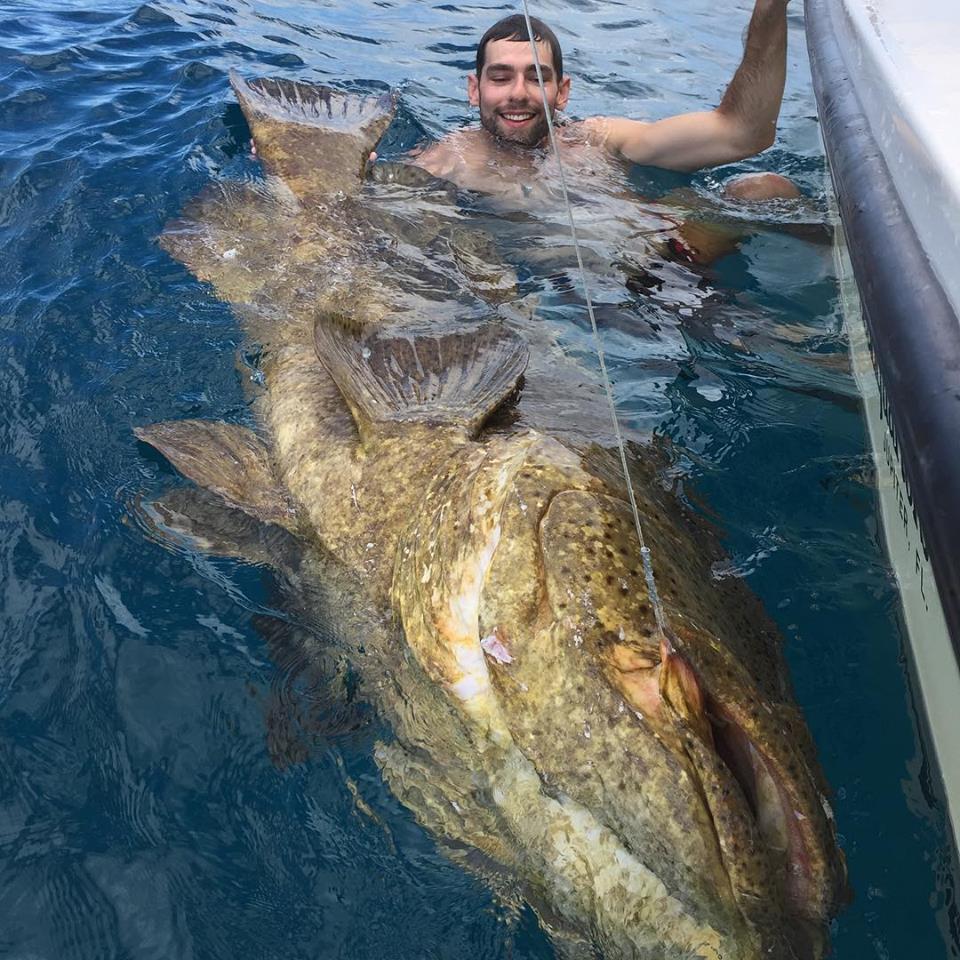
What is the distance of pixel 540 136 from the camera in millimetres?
6133

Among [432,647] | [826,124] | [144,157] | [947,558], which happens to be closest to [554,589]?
[432,647]

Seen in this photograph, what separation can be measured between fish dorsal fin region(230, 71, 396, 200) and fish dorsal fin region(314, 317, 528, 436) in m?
2.07

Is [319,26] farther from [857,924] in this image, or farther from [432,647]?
[857,924]

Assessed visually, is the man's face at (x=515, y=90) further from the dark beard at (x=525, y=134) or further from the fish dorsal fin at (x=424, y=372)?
the fish dorsal fin at (x=424, y=372)

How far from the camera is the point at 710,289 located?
4.82 metres

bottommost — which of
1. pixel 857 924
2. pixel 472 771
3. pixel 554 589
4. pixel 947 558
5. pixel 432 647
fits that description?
pixel 857 924

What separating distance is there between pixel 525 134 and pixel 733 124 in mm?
1417

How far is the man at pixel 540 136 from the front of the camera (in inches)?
213

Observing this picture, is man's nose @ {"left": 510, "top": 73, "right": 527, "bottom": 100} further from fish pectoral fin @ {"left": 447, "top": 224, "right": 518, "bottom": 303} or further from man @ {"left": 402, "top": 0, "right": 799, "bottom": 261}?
fish pectoral fin @ {"left": 447, "top": 224, "right": 518, "bottom": 303}

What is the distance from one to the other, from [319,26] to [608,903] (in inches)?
363

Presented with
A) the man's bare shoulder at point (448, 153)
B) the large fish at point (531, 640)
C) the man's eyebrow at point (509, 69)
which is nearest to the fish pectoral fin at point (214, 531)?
the large fish at point (531, 640)

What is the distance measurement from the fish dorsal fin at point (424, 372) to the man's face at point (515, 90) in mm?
3229

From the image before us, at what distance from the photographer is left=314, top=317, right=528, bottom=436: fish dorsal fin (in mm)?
2963

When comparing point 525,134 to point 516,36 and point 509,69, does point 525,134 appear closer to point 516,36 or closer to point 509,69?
point 509,69
